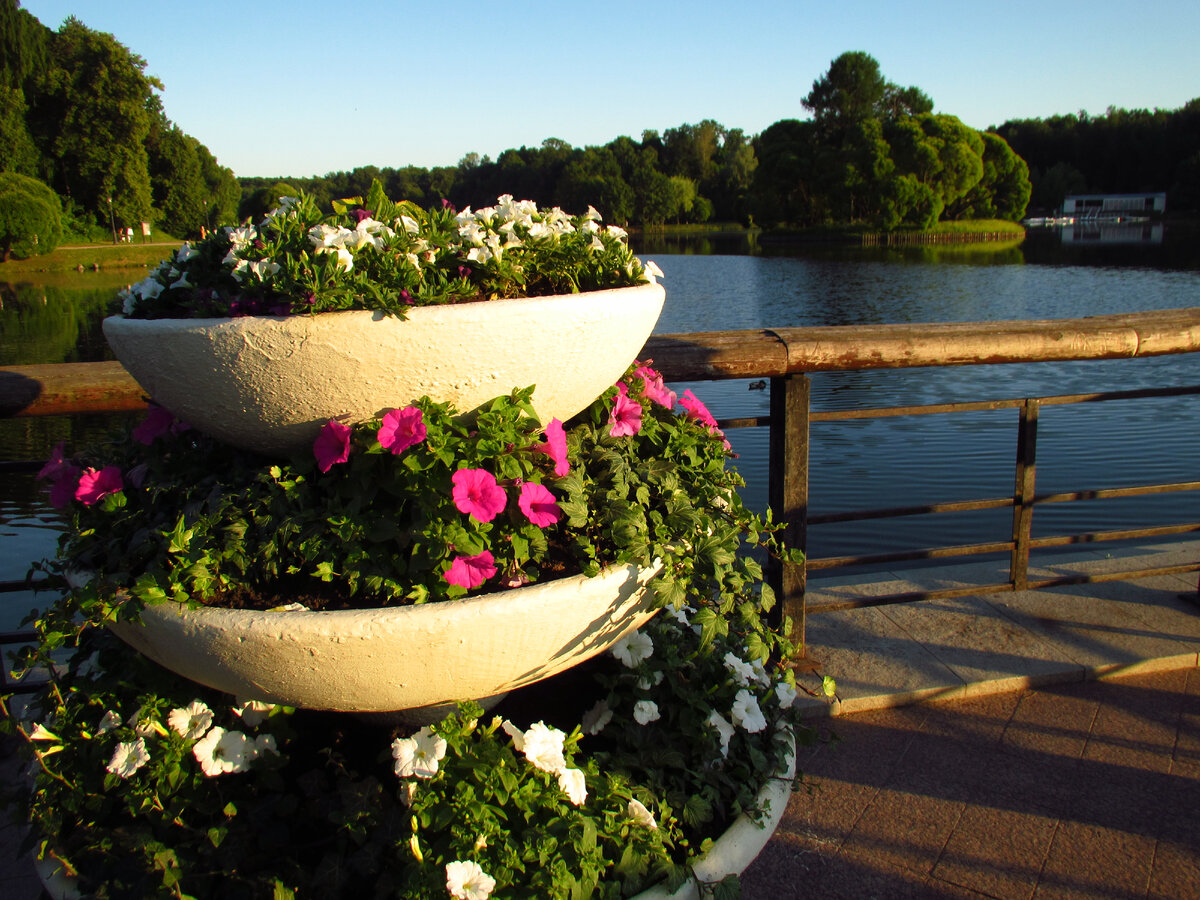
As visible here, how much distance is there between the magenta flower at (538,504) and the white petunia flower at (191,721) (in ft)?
2.44

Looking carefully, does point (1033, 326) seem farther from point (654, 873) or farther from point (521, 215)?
point (654, 873)

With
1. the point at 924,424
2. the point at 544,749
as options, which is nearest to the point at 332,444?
the point at 544,749

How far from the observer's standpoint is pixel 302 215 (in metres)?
1.36

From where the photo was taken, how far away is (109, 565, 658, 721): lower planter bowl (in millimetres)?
1148

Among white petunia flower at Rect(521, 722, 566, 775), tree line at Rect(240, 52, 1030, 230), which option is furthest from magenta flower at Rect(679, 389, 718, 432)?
tree line at Rect(240, 52, 1030, 230)

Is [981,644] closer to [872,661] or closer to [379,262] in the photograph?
[872,661]

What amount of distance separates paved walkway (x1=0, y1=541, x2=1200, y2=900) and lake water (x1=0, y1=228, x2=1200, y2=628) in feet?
11.5

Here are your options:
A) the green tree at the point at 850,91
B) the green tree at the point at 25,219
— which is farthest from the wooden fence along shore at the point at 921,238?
the green tree at the point at 25,219

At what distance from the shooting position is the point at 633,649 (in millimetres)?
1740

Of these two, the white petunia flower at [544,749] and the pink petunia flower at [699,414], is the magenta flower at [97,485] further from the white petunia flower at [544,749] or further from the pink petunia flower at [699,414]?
the pink petunia flower at [699,414]

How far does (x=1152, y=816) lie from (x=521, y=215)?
2.13 meters

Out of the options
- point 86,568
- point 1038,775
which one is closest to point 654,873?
point 86,568

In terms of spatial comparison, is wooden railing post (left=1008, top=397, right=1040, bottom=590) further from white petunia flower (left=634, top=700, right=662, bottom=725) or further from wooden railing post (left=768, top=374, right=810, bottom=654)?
white petunia flower (left=634, top=700, right=662, bottom=725)

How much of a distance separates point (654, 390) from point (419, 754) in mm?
809
